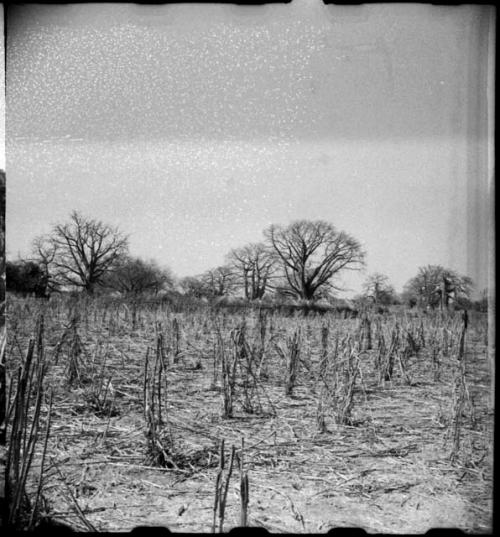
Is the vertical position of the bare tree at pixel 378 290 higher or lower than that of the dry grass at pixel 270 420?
higher

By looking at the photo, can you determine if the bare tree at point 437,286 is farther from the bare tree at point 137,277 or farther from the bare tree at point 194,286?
the bare tree at point 137,277

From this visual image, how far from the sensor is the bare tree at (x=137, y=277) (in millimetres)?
1888

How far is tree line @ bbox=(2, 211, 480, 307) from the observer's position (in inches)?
73.3

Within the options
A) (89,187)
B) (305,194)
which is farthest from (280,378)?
(89,187)

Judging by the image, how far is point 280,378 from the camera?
1.98 metres

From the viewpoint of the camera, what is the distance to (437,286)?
185cm

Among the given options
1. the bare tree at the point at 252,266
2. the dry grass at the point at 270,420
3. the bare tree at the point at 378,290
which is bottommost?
the dry grass at the point at 270,420

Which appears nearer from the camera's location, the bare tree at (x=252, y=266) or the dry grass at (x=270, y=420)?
the dry grass at (x=270, y=420)

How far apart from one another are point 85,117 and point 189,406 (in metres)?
1.07

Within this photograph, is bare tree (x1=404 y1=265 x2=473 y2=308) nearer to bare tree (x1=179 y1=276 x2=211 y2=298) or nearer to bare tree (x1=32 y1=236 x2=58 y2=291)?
bare tree (x1=179 y1=276 x2=211 y2=298)

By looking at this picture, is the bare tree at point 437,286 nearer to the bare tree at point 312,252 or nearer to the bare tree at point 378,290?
the bare tree at point 378,290

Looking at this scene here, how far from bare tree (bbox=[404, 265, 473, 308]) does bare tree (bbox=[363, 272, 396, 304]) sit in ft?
0.22

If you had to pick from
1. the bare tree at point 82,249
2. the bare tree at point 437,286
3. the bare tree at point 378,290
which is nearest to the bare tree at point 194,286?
the bare tree at point 82,249

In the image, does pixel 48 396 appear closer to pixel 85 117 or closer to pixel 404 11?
pixel 85 117
